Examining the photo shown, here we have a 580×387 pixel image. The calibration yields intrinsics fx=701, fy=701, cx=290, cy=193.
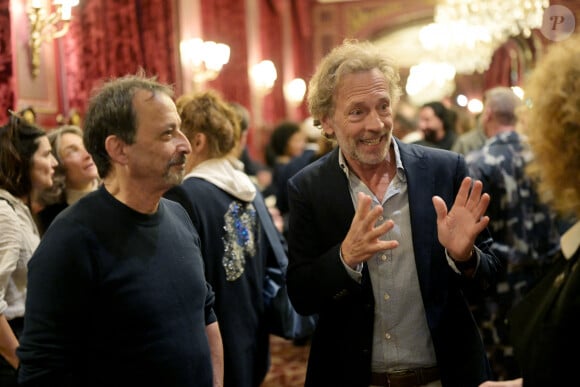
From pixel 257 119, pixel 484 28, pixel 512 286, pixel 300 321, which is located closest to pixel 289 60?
pixel 257 119

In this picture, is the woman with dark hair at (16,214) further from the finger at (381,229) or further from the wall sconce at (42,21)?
the wall sconce at (42,21)

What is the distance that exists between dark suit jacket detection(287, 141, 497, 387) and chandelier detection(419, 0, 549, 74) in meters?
4.16

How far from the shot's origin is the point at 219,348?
2.25 m

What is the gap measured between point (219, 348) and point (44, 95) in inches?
123

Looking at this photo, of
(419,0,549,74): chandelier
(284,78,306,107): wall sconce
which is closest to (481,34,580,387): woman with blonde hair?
(419,0,549,74): chandelier

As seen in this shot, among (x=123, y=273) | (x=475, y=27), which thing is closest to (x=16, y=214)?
(x=123, y=273)

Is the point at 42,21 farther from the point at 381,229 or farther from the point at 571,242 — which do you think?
the point at 571,242

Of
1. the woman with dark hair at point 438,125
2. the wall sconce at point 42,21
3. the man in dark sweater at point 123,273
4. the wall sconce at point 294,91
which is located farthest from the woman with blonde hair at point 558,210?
the wall sconce at point 294,91

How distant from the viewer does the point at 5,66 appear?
13.1ft

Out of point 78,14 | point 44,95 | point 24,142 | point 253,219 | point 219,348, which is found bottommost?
→ point 219,348

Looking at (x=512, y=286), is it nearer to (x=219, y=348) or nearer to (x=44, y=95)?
(x=219, y=348)

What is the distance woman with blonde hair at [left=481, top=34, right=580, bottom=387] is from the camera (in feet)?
4.36

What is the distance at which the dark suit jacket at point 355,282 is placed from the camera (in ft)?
6.74

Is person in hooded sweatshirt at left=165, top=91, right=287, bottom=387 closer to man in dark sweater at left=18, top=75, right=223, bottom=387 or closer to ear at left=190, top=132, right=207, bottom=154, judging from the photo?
ear at left=190, top=132, right=207, bottom=154
